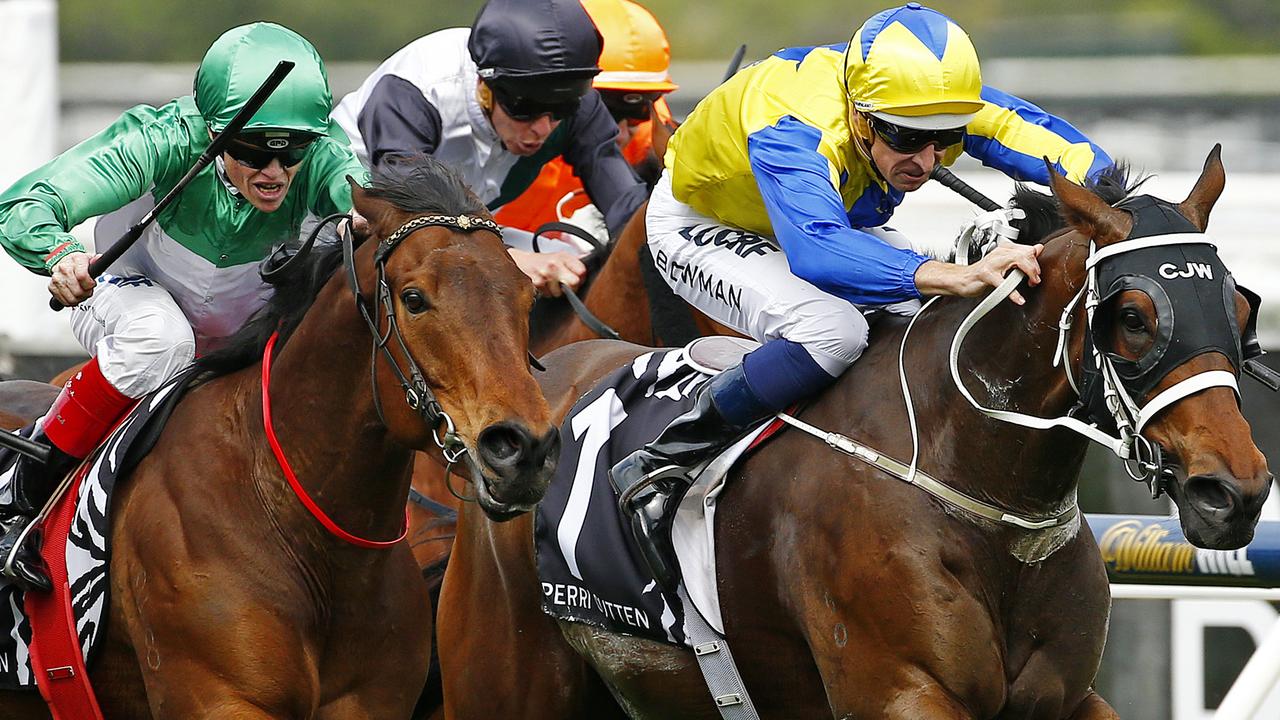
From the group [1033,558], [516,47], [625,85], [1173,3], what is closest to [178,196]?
[516,47]

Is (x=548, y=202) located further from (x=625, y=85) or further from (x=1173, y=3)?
(x=1173, y=3)

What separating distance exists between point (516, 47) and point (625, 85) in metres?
1.35

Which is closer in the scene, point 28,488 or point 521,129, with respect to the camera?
point 28,488

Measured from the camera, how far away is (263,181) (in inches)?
172

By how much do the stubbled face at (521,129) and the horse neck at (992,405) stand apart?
6.23 feet

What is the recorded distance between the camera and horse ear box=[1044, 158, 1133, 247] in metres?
3.76

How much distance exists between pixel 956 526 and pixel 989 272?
1.83 feet

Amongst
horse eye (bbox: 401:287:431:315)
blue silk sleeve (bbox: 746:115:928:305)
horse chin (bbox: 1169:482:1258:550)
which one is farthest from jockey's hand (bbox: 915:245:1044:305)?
horse eye (bbox: 401:287:431:315)

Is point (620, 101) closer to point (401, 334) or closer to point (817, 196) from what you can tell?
point (817, 196)

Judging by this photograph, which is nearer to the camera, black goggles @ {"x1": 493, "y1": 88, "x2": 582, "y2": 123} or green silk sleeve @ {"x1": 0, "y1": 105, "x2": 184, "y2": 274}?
green silk sleeve @ {"x1": 0, "y1": 105, "x2": 184, "y2": 274}

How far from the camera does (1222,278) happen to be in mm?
3660

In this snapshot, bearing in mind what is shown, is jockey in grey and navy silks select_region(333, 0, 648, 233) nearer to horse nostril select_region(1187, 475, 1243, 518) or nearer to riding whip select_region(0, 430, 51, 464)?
riding whip select_region(0, 430, 51, 464)

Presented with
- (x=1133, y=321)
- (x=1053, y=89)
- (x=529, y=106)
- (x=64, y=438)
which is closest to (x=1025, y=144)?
(x=1133, y=321)

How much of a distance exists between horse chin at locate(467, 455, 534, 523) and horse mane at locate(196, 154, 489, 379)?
0.62 metres
